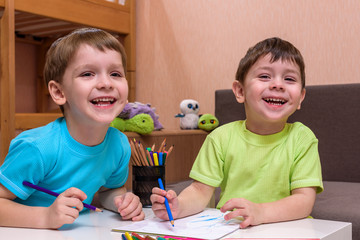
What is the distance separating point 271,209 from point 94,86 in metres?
0.42

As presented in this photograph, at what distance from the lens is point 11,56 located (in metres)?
2.31

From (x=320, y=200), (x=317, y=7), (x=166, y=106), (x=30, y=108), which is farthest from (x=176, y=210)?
(x=30, y=108)

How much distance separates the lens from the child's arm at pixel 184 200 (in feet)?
2.69

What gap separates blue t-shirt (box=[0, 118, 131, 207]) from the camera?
82 centimetres

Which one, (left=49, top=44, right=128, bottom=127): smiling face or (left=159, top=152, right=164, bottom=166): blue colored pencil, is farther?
(left=159, top=152, right=164, bottom=166): blue colored pencil

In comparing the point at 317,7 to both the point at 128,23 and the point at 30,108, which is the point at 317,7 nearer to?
the point at 128,23

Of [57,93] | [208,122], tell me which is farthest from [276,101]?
[208,122]

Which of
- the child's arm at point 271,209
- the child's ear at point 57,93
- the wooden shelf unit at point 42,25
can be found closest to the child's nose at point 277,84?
the child's arm at point 271,209

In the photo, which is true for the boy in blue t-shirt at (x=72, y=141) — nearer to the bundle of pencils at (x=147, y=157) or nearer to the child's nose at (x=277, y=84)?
the bundle of pencils at (x=147, y=157)

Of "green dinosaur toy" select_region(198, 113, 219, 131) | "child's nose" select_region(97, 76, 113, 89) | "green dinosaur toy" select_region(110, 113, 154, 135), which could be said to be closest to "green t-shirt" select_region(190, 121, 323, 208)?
"child's nose" select_region(97, 76, 113, 89)

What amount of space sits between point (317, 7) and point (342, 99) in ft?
1.92

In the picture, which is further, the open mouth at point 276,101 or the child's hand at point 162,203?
the open mouth at point 276,101

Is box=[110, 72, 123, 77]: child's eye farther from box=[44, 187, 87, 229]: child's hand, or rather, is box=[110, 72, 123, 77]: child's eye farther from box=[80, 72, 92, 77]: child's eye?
box=[44, 187, 87, 229]: child's hand

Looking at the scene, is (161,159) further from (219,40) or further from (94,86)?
(219,40)
